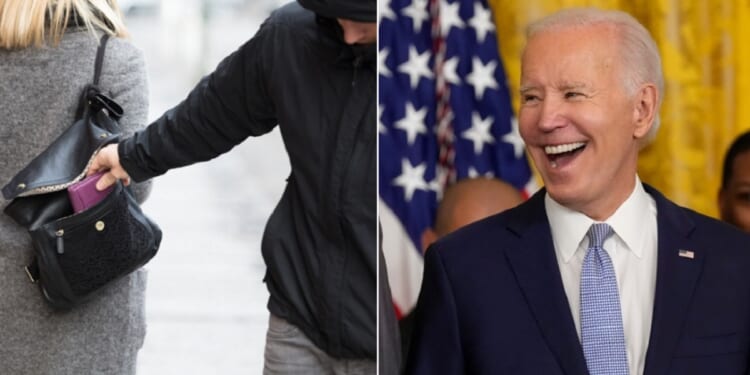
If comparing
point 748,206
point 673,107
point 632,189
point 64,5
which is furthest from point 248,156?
point 748,206

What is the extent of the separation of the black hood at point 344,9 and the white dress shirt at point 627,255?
1.91 feet

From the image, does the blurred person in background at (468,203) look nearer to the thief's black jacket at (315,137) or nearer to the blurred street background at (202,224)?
the thief's black jacket at (315,137)

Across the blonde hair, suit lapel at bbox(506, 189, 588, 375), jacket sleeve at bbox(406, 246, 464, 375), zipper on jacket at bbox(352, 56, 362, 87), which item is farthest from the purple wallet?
suit lapel at bbox(506, 189, 588, 375)

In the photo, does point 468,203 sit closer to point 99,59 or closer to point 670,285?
point 670,285

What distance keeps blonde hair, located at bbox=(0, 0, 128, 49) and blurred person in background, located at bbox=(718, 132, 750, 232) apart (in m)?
1.48

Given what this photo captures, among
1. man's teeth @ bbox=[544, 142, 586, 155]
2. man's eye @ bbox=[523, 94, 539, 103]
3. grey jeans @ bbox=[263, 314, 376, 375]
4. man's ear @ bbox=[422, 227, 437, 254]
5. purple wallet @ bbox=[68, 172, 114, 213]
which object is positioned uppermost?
man's eye @ bbox=[523, 94, 539, 103]

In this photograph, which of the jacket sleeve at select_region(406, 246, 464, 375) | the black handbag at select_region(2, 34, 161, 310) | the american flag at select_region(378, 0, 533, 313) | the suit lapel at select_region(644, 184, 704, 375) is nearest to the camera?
the suit lapel at select_region(644, 184, 704, 375)

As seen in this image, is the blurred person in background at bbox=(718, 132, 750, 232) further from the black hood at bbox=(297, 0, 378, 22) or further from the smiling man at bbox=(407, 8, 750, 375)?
the black hood at bbox=(297, 0, 378, 22)

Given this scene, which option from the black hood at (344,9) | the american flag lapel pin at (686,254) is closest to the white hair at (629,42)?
the american flag lapel pin at (686,254)

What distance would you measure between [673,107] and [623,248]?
0.51 m

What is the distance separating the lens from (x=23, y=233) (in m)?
2.35

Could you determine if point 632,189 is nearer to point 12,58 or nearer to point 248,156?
point 248,156

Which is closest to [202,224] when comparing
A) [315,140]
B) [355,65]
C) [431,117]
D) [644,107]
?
[315,140]

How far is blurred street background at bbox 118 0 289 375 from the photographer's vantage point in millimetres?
2291
